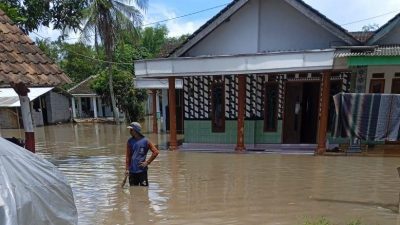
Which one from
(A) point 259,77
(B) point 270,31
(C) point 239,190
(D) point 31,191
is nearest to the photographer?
(D) point 31,191

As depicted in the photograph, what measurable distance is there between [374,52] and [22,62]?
9353 mm

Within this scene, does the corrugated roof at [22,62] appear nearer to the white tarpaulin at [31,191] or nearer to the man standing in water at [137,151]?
the man standing in water at [137,151]

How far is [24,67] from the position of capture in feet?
19.2

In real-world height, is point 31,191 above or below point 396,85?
below

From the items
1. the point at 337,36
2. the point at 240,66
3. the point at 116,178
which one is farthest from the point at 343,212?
the point at 337,36

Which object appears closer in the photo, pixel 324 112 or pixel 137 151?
pixel 137 151

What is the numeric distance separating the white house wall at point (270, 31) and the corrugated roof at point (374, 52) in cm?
154

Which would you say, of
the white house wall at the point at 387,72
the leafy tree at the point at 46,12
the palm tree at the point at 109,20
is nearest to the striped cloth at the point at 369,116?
the white house wall at the point at 387,72

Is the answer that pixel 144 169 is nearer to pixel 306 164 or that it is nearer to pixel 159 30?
pixel 306 164

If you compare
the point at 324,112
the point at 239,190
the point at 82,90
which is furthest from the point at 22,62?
the point at 82,90

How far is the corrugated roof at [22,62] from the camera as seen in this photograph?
544 centimetres

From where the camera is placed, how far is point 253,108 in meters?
13.7

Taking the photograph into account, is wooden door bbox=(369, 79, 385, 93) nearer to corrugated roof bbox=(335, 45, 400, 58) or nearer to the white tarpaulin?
corrugated roof bbox=(335, 45, 400, 58)

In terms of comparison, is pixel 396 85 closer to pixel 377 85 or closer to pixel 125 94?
pixel 377 85
